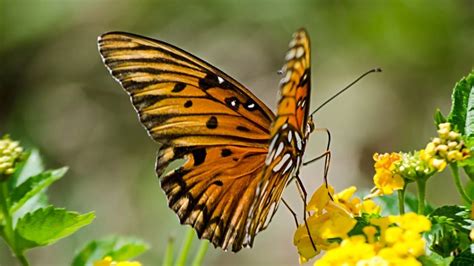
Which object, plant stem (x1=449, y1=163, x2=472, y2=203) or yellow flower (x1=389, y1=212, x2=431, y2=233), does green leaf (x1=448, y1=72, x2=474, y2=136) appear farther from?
yellow flower (x1=389, y1=212, x2=431, y2=233)

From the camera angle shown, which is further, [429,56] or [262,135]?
[429,56]

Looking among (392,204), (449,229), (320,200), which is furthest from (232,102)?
(449,229)

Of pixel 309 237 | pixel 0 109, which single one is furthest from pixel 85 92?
pixel 309 237

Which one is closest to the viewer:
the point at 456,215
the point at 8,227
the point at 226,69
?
the point at 456,215

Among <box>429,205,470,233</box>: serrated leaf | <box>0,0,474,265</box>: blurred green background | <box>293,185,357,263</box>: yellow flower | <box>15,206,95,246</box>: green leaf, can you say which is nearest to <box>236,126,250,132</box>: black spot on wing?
<box>293,185,357,263</box>: yellow flower

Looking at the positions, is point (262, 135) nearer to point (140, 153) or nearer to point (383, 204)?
point (383, 204)

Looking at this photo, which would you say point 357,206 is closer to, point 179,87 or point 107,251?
point 179,87

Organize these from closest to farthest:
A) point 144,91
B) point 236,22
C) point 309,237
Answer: point 309,237
point 144,91
point 236,22
